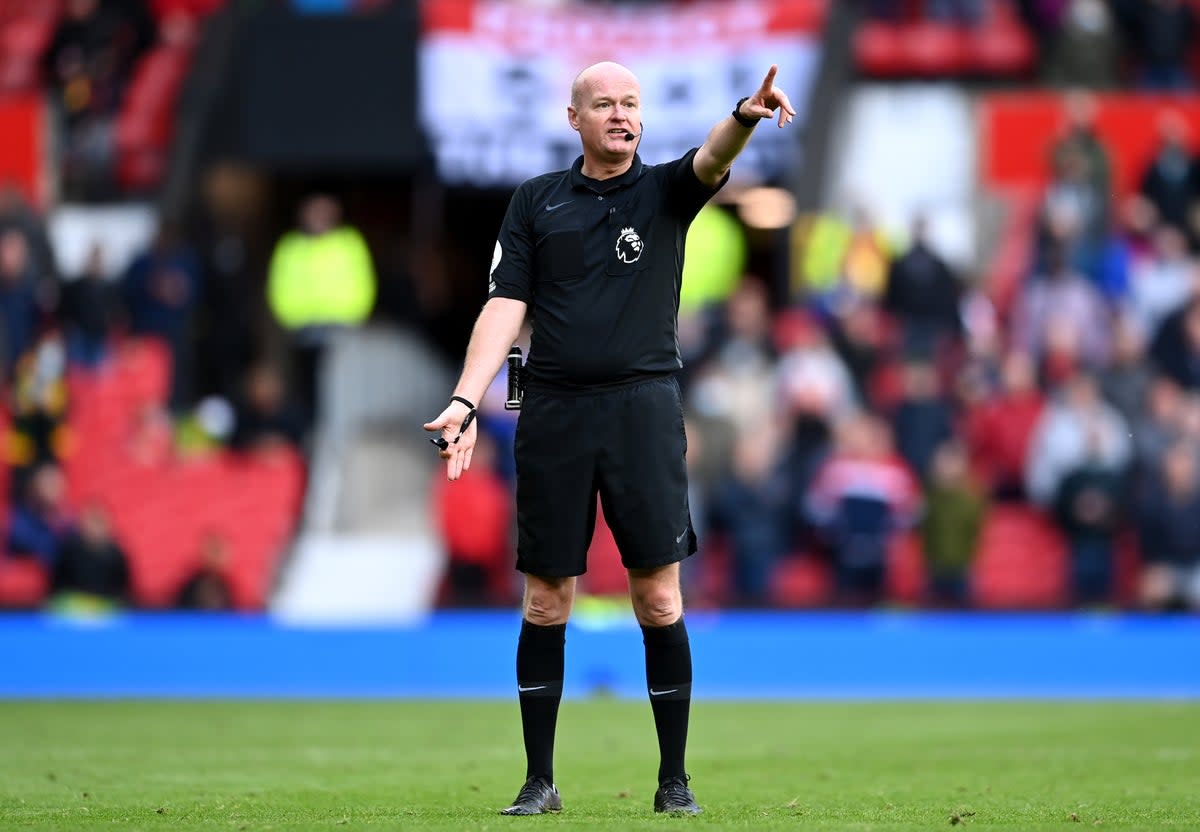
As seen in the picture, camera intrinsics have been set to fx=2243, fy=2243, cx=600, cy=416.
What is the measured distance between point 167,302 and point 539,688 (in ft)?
40.8

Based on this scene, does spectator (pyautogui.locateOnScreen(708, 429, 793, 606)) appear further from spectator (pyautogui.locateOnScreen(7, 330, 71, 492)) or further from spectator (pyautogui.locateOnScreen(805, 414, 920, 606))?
spectator (pyautogui.locateOnScreen(7, 330, 71, 492))

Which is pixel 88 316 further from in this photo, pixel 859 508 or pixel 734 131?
pixel 734 131

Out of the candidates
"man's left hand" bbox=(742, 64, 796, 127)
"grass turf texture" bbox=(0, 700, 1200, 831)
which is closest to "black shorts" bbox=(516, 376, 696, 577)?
"grass turf texture" bbox=(0, 700, 1200, 831)

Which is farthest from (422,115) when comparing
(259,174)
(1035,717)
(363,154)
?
(1035,717)

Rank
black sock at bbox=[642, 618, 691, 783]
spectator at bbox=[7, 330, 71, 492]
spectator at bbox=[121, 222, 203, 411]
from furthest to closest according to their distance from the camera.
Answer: spectator at bbox=[121, 222, 203, 411], spectator at bbox=[7, 330, 71, 492], black sock at bbox=[642, 618, 691, 783]

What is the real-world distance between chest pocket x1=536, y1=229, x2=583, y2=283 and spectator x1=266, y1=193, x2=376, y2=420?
12115 mm

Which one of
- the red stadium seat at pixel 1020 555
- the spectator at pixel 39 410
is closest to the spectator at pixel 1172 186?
the red stadium seat at pixel 1020 555

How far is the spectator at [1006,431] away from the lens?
58.3ft

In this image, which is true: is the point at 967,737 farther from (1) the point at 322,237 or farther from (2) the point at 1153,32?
(2) the point at 1153,32

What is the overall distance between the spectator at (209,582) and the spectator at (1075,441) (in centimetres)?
633

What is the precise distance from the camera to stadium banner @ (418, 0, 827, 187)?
746 inches

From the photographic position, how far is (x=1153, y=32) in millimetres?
21109

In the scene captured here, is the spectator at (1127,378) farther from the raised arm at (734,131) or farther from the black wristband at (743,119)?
the black wristband at (743,119)

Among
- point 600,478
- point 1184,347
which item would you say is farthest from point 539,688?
point 1184,347
